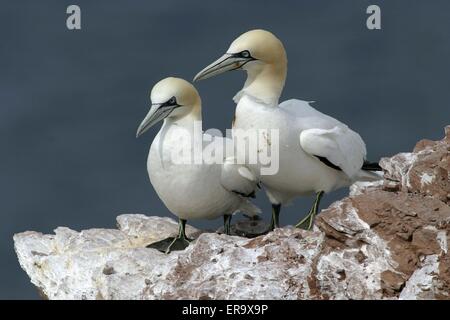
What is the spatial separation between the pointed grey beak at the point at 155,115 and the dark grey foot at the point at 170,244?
2.72ft

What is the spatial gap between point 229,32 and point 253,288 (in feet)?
53.7

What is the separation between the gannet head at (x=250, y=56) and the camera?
11.4 metres

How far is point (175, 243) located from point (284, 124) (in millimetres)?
1209

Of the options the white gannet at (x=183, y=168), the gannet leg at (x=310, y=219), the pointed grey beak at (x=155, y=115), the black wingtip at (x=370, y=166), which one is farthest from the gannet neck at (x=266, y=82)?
the black wingtip at (x=370, y=166)

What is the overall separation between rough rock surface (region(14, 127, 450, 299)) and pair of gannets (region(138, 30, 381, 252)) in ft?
2.84

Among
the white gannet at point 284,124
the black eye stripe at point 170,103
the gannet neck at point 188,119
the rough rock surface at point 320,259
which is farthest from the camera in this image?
the gannet neck at point 188,119

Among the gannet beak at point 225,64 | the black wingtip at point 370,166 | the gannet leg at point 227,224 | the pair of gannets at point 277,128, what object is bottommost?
the gannet leg at point 227,224

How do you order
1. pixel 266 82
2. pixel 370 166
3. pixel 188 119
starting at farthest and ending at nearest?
pixel 370 166 < pixel 188 119 < pixel 266 82

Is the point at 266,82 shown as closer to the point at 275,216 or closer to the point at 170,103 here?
the point at 170,103

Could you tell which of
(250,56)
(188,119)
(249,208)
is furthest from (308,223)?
(250,56)

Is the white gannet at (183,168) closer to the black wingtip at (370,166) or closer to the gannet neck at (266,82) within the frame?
the gannet neck at (266,82)

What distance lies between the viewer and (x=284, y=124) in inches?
447
